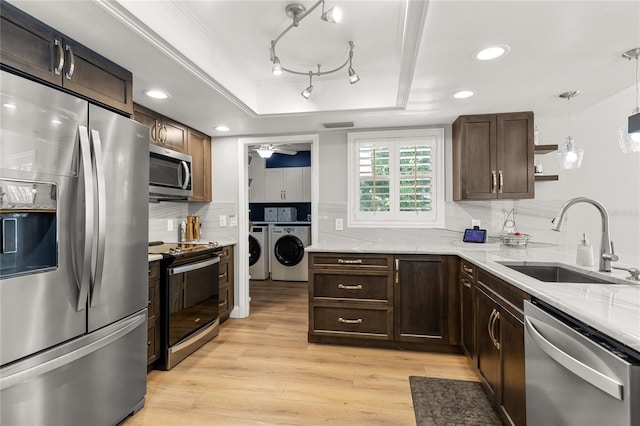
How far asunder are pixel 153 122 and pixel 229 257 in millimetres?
1611

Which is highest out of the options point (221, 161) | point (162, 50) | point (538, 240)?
point (162, 50)

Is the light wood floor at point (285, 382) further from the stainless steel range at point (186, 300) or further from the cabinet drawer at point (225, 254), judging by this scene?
the cabinet drawer at point (225, 254)

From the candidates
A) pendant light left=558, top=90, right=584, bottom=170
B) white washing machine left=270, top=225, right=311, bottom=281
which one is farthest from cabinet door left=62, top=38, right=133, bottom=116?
white washing machine left=270, top=225, right=311, bottom=281

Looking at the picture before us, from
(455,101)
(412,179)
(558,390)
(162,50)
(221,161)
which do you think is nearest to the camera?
(558,390)

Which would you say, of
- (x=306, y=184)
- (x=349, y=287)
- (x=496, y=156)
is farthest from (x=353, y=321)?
(x=306, y=184)

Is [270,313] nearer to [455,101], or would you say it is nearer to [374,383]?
[374,383]

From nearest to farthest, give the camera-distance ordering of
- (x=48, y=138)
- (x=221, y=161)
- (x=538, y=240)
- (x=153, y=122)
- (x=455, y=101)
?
(x=48, y=138)
(x=455, y=101)
(x=153, y=122)
(x=538, y=240)
(x=221, y=161)

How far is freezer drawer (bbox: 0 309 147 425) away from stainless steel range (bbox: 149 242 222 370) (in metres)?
0.47

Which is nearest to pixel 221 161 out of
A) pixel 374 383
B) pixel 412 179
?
pixel 412 179

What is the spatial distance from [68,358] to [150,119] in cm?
208

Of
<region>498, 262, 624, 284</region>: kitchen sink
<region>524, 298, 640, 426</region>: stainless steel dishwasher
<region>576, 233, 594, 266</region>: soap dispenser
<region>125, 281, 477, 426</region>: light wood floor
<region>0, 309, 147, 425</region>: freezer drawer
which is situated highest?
<region>576, 233, 594, 266</region>: soap dispenser

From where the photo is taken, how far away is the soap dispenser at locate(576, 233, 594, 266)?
179 cm

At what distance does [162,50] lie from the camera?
1.82 metres

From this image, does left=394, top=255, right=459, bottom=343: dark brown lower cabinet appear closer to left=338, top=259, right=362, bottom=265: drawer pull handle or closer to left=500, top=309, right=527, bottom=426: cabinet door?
left=338, top=259, right=362, bottom=265: drawer pull handle
